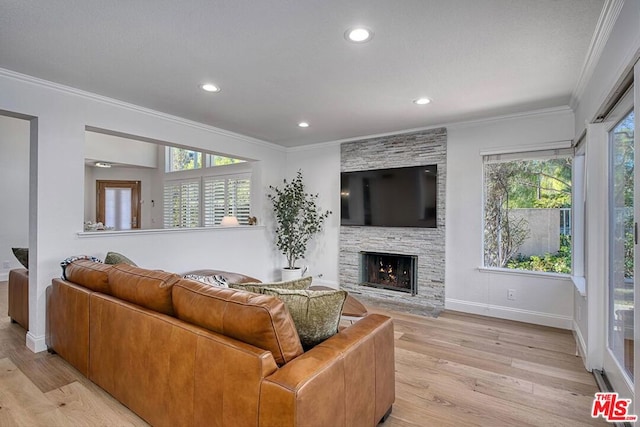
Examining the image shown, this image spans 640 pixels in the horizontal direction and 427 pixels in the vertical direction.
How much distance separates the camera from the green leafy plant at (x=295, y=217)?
5.30 meters

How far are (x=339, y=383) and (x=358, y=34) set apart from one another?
2.08 meters

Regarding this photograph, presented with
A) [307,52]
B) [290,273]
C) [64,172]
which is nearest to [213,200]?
[290,273]

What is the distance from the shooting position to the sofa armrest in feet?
4.07

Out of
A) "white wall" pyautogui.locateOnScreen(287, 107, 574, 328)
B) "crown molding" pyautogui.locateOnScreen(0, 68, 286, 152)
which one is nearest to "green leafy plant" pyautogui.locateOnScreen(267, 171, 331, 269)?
"crown molding" pyautogui.locateOnScreen(0, 68, 286, 152)

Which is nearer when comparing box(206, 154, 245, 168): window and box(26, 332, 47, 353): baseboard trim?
box(26, 332, 47, 353): baseboard trim

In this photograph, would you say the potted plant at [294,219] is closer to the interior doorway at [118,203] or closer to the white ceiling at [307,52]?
the white ceiling at [307,52]

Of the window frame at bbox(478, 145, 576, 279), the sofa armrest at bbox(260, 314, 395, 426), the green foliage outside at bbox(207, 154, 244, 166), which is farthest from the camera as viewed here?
the green foliage outside at bbox(207, 154, 244, 166)

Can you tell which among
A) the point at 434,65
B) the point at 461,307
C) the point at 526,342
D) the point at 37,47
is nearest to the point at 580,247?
the point at 526,342

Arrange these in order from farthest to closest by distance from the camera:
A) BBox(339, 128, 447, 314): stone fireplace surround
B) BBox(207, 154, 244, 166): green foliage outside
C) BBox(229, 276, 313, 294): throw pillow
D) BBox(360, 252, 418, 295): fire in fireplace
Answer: BBox(207, 154, 244, 166): green foliage outside, BBox(360, 252, 418, 295): fire in fireplace, BBox(339, 128, 447, 314): stone fireplace surround, BBox(229, 276, 313, 294): throw pillow

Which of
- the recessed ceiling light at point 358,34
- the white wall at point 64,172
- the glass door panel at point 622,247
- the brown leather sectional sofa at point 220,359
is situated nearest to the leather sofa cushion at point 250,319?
the brown leather sectional sofa at point 220,359

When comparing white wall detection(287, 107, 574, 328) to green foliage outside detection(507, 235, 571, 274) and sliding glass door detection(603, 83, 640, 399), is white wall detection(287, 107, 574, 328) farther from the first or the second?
sliding glass door detection(603, 83, 640, 399)

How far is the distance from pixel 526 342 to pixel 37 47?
4922 mm

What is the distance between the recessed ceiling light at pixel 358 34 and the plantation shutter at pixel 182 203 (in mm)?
5987

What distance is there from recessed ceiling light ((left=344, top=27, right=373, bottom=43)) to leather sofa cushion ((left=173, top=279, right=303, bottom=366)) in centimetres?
175
